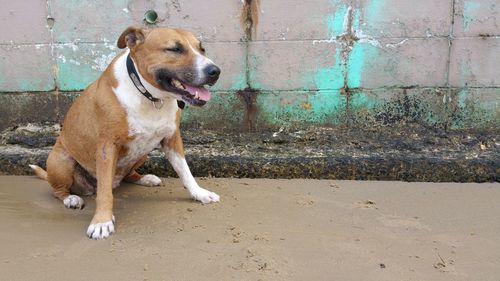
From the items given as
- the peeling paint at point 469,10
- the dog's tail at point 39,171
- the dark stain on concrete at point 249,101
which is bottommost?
the dog's tail at point 39,171

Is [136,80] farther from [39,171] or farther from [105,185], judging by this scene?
[39,171]

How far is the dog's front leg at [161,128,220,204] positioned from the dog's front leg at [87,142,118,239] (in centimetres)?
41

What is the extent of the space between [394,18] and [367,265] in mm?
2366

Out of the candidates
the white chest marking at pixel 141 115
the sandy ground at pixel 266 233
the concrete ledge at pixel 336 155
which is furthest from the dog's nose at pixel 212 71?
the concrete ledge at pixel 336 155

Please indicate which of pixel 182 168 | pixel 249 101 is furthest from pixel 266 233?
pixel 249 101

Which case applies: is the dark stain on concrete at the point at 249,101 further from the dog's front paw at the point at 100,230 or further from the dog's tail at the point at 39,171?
the dog's front paw at the point at 100,230

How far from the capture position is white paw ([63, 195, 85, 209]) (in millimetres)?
3476

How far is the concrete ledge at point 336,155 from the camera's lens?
Answer: 12.9 feet

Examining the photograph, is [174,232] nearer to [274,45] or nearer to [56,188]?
[56,188]

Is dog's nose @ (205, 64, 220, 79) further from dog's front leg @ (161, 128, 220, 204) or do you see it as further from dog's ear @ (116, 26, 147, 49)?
dog's front leg @ (161, 128, 220, 204)

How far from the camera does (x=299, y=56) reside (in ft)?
14.4

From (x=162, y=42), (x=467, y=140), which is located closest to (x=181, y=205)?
(x=162, y=42)

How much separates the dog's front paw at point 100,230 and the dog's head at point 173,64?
2.81ft

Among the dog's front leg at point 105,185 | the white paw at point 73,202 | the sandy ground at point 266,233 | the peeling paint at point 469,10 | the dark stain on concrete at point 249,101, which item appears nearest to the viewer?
the sandy ground at point 266,233
